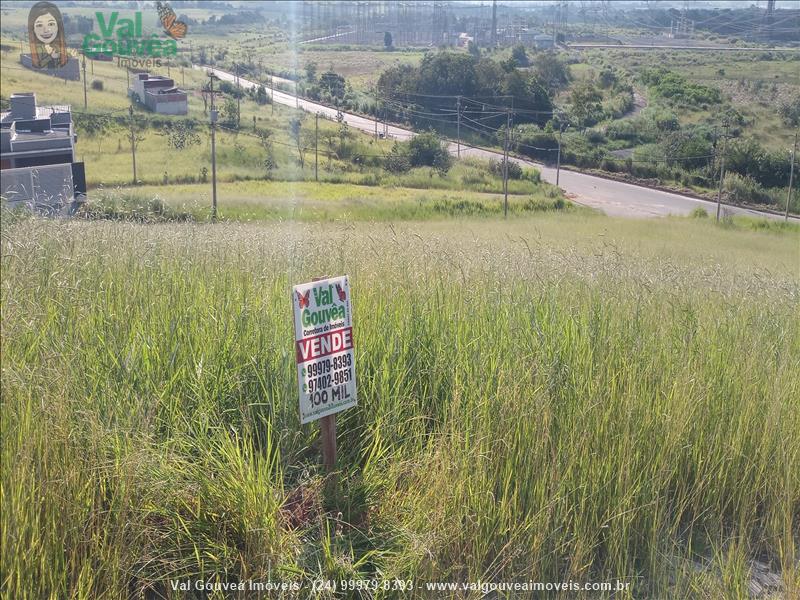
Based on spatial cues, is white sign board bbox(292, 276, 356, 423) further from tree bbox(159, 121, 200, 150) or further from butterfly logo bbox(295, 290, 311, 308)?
tree bbox(159, 121, 200, 150)

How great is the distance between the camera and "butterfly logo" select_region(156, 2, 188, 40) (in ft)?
31.6

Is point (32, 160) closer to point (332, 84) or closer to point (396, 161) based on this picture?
point (332, 84)

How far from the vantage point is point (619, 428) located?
3754 millimetres

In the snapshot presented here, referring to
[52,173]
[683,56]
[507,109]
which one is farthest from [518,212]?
[52,173]

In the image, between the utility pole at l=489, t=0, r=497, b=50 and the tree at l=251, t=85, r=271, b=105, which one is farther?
the utility pole at l=489, t=0, r=497, b=50

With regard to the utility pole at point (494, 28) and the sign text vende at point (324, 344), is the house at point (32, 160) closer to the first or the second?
the sign text vende at point (324, 344)

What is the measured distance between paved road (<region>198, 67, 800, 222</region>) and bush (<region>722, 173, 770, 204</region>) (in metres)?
0.29

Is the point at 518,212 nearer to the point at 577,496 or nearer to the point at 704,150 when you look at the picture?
the point at 704,150

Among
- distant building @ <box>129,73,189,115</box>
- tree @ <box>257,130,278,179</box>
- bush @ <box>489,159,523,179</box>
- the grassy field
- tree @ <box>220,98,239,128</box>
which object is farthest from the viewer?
bush @ <box>489,159,523,179</box>

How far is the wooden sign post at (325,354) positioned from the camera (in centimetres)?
342

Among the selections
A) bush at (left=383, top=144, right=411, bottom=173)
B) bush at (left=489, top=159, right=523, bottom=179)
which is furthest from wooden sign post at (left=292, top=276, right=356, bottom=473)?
bush at (left=489, top=159, right=523, bottom=179)

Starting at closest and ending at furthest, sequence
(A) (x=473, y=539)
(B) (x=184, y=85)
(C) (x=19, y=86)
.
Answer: (A) (x=473, y=539)
(C) (x=19, y=86)
(B) (x=184, y=85)

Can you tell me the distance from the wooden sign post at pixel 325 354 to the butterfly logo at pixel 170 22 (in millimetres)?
7177

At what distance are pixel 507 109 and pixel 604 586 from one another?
21939 mm
